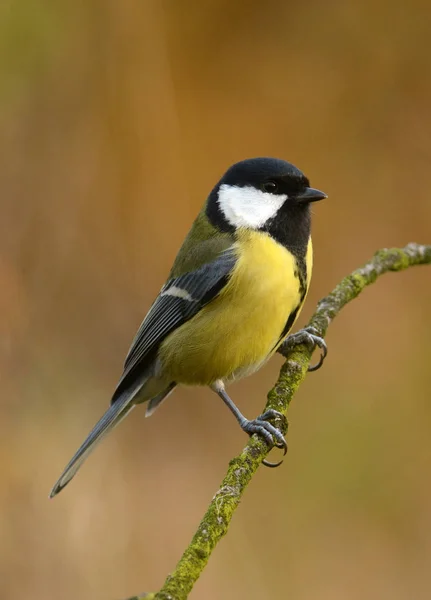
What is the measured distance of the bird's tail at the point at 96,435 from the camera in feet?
5.79

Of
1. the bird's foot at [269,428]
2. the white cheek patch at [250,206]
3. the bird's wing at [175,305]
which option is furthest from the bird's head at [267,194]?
the bird's foot at [269,428]

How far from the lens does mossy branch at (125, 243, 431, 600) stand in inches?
34.3

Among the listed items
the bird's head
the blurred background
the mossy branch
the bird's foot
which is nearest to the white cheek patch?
the bird's head

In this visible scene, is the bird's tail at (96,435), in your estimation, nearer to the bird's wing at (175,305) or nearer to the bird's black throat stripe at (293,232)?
the bird's wing at (175,305)

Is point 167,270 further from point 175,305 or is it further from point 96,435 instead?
point 96,435

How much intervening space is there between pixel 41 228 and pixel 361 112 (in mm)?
1225

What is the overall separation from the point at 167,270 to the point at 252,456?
1306 millimetres

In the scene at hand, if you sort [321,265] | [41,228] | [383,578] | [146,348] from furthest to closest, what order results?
[321,265], [41,228], [383,578], [146,348]

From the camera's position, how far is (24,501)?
203cm

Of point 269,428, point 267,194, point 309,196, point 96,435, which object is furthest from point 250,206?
point 96,435

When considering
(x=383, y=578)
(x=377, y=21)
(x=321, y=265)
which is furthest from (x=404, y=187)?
(x=383, y=578)

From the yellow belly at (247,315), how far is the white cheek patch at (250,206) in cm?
4

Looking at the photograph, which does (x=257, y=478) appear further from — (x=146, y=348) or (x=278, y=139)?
(x=278, y=139)

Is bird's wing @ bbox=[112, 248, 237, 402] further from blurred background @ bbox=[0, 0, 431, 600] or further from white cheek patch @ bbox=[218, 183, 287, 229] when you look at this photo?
blurred background @ bbox=[0, 0, 431, 600]
